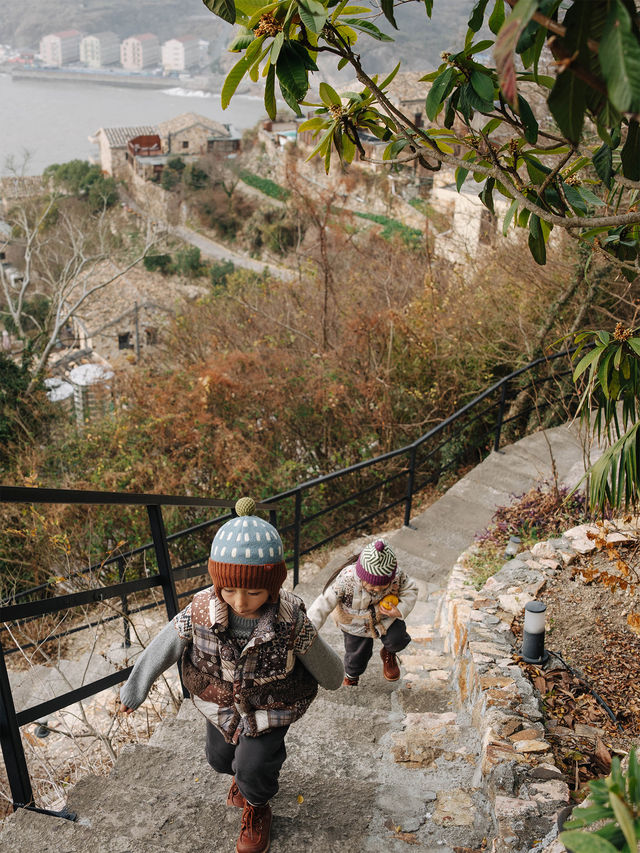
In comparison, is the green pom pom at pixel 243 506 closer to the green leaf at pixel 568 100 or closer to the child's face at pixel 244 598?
the child's face at pixel 244 598

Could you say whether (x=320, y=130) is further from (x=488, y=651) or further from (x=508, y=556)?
(x=508, y=556)

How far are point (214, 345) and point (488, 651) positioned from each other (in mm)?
10582

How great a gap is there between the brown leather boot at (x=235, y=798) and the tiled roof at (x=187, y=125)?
48.5 meters

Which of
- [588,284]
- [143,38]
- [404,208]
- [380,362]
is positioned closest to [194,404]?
[380,362]

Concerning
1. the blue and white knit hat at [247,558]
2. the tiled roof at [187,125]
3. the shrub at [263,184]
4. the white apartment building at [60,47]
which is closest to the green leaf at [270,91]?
the blue and white knit hat at [247,558]

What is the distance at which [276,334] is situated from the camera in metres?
12.7

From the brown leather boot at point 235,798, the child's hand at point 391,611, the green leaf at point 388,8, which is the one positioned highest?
the green leaf at point 388,8

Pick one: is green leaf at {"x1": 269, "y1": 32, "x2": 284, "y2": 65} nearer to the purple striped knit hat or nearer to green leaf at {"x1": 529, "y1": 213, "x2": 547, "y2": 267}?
green leaf at {"x1": 529, "y1": 213, "x2": 547, "y2": 267}

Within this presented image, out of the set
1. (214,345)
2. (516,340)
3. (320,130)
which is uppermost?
(320,130)

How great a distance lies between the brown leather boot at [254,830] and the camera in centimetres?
221

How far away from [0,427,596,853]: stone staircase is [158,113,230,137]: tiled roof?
4758 centimetres

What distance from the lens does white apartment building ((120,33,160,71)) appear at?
121975mm

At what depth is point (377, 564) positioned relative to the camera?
11.2ft

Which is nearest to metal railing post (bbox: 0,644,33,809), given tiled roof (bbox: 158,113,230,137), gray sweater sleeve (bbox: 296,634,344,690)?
gray sweater sleeve (bbox: 296,634,344,690)
